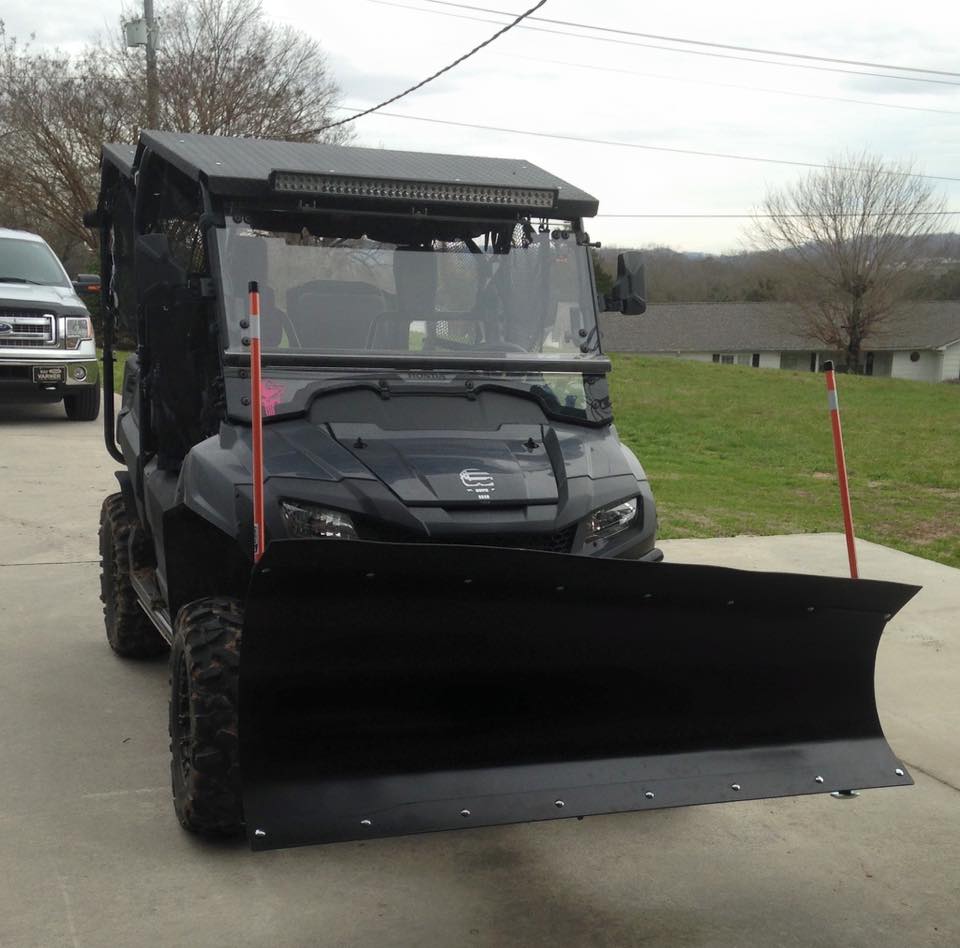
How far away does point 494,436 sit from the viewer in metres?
4.89

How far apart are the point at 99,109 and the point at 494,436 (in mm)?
29782

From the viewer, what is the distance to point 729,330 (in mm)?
82688

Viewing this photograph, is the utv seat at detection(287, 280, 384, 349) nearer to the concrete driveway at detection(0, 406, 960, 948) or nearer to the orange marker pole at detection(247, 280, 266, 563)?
the orange marker pole at detection(247, 280, 266, 563)

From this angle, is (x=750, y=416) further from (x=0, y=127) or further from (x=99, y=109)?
(x=0, y=127)

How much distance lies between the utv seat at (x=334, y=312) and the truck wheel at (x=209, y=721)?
118cm

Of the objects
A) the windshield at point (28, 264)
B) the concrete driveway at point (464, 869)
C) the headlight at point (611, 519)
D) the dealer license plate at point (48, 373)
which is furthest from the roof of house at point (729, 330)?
the headlight at point (611, 519)

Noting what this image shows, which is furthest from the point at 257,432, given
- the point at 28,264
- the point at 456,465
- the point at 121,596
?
the point at 28,264

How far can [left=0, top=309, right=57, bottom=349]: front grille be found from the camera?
50.0 feet

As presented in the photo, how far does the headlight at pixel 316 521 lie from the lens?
4359 millimetres

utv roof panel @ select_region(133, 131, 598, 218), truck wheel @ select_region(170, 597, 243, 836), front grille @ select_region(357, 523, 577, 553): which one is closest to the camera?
truck wheel @ select_region(170, 597, 243, 836)

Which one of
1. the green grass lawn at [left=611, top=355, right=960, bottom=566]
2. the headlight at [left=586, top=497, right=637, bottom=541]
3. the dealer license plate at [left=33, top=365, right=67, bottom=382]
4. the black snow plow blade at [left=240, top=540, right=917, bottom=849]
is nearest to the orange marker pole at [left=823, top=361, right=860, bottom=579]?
the black snow plow blade at [left=240, top=540, right=917, bottom=849]

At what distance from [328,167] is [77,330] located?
11.3 meters

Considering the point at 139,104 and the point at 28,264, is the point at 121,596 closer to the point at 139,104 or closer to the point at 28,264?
the point at 28,264

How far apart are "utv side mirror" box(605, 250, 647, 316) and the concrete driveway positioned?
2.14m
